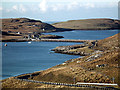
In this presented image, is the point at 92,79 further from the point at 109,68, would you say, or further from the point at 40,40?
the point at 40,40

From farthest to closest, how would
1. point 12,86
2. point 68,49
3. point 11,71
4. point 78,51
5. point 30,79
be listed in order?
1. point 68,49
2. point 78,51
3. point 11,71
4. point 30,79
5. point 12,86

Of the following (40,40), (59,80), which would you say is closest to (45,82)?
(59,80)

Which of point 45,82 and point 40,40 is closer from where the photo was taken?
point 45,82

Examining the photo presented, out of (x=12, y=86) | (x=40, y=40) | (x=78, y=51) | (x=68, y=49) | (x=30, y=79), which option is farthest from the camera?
(x=40, y=40)

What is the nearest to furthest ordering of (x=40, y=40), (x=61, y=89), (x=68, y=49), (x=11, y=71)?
1. (x=61, y=89)
2. (x=11, y=71)
3. (x=68, y=49)
4. (x=40, y=40)

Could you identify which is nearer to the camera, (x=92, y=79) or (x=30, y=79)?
(x=92, y=79)

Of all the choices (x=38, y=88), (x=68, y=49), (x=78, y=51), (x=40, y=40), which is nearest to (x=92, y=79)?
(x=38, y=88)

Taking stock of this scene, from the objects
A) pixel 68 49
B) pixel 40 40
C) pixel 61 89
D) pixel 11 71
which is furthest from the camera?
pixel 40 40

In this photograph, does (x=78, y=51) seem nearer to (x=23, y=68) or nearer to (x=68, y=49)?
(x=68, y=49)
